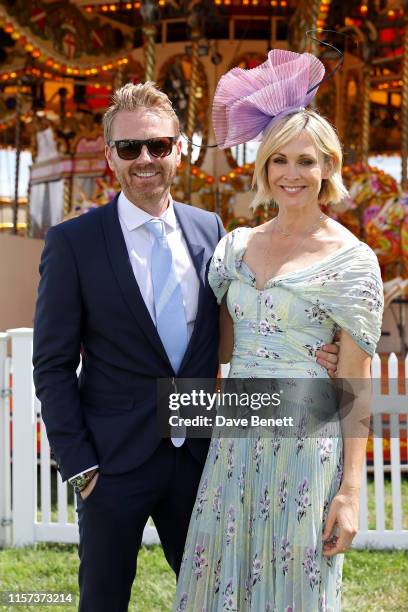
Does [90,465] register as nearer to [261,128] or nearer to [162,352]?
[162,352]

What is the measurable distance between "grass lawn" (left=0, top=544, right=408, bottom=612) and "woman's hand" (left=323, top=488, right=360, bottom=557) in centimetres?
184

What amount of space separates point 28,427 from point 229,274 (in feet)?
8.53

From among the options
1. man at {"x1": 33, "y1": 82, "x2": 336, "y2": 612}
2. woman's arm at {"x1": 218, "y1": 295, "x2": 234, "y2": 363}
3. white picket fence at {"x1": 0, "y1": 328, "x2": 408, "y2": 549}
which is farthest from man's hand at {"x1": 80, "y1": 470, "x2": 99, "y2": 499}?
white picket fence at {"x1": 0, "y1": 328, "x2": 408, "y2": 549}

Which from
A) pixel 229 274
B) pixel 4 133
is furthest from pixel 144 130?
pixel 4 133

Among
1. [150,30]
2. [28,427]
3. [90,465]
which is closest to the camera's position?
[90,465]

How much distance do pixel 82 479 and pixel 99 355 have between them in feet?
1.20

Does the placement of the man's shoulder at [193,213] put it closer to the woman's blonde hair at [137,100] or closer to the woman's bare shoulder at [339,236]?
the woman's blonde hair at [137,100]

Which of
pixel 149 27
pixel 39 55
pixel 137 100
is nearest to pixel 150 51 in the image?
pixel 149 27

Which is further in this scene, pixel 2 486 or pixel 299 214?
pixel 2 486

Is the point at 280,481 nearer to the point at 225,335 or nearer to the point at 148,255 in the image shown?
the point at 225,335

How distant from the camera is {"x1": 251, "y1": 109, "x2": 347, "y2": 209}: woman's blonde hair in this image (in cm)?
222

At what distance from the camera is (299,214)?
2311mm

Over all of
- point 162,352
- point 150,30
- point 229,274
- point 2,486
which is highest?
point 150,30

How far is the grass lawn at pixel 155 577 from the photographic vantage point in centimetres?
377
